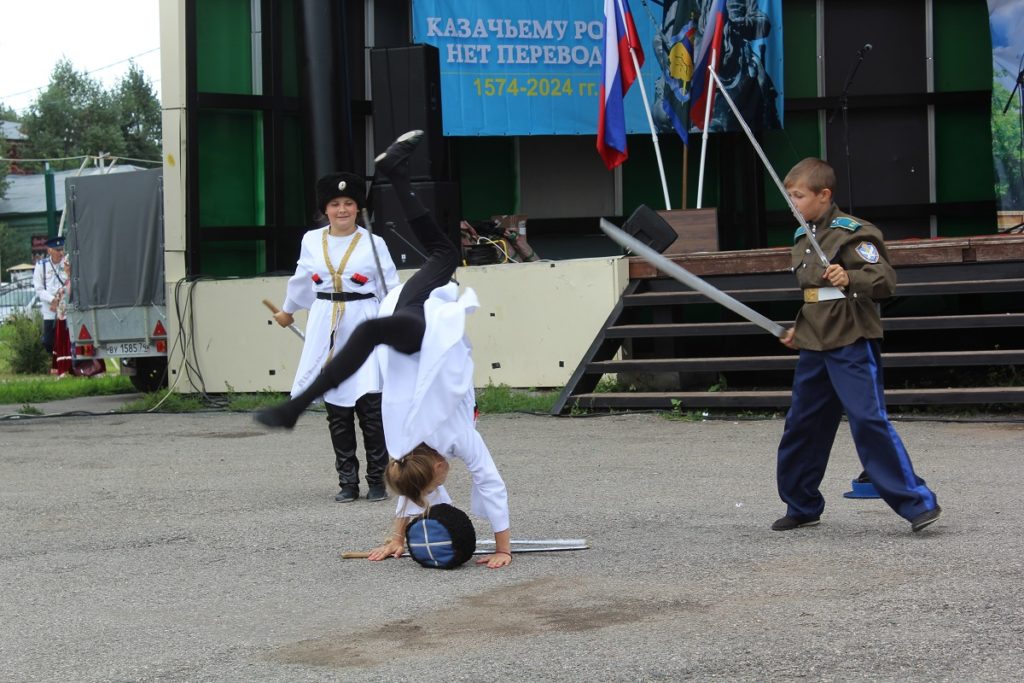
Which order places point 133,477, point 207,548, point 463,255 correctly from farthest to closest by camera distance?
point 463,255
point 133,477
point 207,548

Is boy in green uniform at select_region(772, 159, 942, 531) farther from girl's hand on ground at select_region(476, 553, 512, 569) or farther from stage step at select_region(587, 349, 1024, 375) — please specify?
stage step at select_region(587, 349, 1024, 375)

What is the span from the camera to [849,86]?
56.5ft

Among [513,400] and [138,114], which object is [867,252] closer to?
[513,400]

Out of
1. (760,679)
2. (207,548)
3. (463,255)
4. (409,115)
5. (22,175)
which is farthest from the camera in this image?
(22,175)

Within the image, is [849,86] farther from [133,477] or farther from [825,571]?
[825,571]

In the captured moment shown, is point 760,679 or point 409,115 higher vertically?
point 409,115

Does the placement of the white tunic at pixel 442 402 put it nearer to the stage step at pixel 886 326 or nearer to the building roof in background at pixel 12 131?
the stage step at pixel 886 326

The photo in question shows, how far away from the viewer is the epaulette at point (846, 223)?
256 inches

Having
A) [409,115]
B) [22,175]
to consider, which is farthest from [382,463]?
[22,175]

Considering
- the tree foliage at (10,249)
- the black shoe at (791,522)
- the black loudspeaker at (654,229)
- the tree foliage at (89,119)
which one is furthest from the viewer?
the tree foliage at (89,119)

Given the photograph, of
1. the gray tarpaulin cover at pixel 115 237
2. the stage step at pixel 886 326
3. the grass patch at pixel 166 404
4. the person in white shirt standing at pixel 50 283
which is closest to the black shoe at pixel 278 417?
the stage step at pixel 886 326

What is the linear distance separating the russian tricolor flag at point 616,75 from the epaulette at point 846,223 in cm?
888

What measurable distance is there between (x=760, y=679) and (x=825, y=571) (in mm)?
1547

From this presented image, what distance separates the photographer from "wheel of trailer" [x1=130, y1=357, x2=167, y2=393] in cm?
1678
